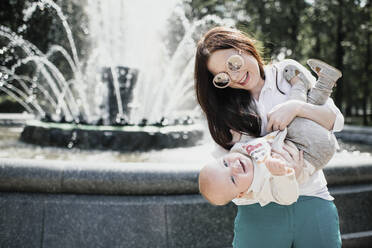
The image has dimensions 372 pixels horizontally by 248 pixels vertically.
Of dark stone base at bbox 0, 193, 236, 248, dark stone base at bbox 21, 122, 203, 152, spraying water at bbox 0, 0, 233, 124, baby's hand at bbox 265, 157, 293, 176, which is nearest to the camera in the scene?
baby's hand at bbox 265, 157, 293, 176

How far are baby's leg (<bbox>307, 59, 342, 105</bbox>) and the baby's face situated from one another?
18.8 inches

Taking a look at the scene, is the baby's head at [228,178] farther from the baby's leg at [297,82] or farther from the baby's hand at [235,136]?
the baby's leg at [297,82]

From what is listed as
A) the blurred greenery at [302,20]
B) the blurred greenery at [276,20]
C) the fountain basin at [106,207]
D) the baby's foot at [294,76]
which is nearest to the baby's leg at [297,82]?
the baby's foot at [294,76]

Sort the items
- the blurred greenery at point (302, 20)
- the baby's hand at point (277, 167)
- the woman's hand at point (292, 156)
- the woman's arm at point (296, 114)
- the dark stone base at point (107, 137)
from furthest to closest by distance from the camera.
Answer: the blurred greenery at point (302, 20) → the dark stone base at point (107, 137) → the woman's arm at point (296, 114) → the woman's hand at point (292, 156) → the baby's hand at point (277, 167)

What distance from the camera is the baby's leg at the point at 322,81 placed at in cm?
156

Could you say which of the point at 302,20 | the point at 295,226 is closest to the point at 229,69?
the point at 295,226

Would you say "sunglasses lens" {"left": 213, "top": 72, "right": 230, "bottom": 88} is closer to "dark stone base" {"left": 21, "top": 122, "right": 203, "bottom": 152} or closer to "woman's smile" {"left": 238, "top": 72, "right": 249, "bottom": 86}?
"woman's smile" {"left": 238, "top": 72, "right": 249, "bottom": 86}

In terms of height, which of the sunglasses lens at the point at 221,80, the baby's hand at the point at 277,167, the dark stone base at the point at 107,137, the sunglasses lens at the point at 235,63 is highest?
the sunglasses lens at the point at 235,63

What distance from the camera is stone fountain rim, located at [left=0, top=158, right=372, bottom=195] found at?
2.85 m

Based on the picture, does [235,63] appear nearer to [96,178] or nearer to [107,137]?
[96,178]

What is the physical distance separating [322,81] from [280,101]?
0.22 meters

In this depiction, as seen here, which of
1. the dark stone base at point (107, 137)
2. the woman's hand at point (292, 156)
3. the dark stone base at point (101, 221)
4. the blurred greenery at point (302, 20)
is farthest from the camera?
the blurred greenery at point (302, 20)

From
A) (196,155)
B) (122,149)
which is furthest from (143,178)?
(122,149)

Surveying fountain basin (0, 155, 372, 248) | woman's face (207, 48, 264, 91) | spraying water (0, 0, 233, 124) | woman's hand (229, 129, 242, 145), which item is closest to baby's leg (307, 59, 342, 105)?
woman's face (207, 48, 264, 91)
